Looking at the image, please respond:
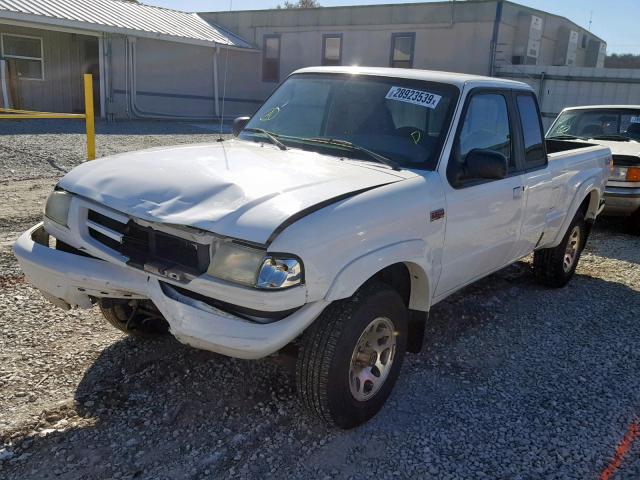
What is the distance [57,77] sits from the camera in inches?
734

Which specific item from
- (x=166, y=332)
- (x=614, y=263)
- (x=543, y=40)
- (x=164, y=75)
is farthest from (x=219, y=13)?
(x=166, y=332)

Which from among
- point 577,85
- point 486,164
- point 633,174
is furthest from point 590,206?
point 577,85

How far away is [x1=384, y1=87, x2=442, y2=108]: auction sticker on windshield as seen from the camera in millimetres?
3887

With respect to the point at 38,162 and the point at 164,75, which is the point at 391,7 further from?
the point at 38,162

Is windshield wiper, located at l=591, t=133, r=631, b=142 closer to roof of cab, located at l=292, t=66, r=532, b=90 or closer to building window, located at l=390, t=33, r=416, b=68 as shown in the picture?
roof of cab, located at l=292, t=66, r=532, b=90

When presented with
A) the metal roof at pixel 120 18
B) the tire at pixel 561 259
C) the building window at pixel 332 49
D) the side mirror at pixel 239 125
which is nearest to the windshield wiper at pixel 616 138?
the tire at pixel 561 259

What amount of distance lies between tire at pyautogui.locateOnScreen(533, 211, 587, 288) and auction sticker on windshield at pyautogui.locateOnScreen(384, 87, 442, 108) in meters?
2.46

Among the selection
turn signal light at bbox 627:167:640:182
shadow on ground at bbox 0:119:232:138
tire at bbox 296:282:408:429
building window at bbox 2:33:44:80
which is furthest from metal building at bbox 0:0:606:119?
tire at bbox 296:282:408:429

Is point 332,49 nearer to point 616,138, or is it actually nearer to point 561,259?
point 616,138

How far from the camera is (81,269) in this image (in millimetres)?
2988

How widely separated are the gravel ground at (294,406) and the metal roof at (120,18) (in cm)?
1082

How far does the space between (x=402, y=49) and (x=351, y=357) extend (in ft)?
61.9

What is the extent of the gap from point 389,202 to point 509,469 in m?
1.49

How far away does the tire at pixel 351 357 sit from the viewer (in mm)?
2898
